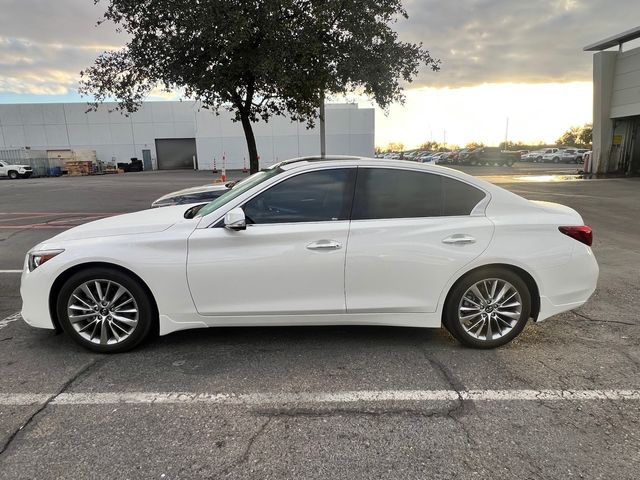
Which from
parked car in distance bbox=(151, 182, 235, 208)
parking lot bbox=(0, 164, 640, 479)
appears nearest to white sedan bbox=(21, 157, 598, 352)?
parking lot bbox=(0, 164, 640, 479)

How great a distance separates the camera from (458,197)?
3947mm

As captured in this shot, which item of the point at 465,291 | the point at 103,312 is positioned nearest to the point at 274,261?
the point at 103,312

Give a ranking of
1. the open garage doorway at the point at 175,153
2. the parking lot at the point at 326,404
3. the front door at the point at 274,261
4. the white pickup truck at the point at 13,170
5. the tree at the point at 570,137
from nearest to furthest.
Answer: the parking lot at the point at 326,404
the front door at the point at 274,261
the white pickup truck at the point at 13,170
the open garage doorway at the point at 175,153
the tree at the point at 570,137

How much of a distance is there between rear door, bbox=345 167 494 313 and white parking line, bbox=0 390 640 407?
0.77 metres

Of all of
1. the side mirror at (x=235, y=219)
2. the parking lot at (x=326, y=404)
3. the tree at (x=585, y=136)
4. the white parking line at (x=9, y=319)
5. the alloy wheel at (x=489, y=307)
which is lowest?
the parking lot at (x=326, y=404)

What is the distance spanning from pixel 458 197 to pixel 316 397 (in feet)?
6.71

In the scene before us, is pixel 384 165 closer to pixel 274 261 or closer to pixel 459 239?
pixel 459 239

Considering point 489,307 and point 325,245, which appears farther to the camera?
point 489,307

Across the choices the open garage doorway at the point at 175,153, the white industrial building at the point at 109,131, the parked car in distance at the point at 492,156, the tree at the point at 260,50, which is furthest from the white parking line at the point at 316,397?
the open garage doorway at the point at 175,153

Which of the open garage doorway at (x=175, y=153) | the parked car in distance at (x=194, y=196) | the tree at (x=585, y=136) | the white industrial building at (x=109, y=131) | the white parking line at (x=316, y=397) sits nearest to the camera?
the white parking line at (x=316, y=397)

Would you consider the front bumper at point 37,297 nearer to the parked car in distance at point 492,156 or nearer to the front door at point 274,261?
the front door at point 274,261

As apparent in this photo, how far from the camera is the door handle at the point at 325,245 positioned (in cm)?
369

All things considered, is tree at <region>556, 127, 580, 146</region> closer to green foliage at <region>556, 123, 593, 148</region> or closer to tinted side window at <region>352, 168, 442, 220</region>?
green foliage at <region>556, 123, 593, 148</region>

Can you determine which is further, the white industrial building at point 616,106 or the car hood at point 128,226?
the white industrial building at point 616,106
